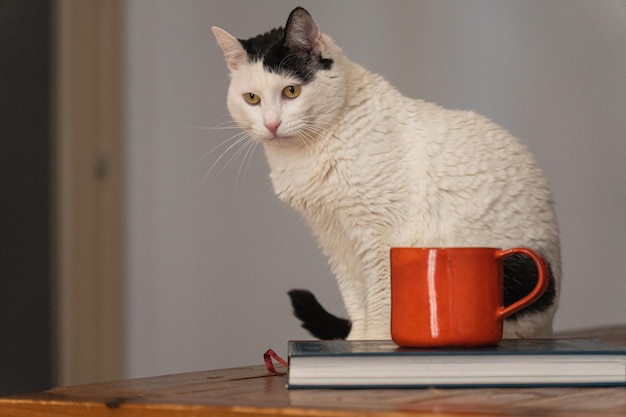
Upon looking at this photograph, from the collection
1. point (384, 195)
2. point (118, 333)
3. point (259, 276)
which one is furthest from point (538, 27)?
point (118, 333)

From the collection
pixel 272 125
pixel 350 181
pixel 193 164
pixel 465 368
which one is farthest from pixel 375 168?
pixel 193 164

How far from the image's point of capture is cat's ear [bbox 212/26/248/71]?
116 centimetres

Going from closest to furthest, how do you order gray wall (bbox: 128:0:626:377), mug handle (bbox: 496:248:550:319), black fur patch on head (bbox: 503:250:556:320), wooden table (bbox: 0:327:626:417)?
1. wooden table (bbox: 0:327:626:417)
2. mug handle (bbox: 496:248:550:319)
3. black fur patch on head (bbox: 503:250:556:320)
4. gray wall (bbox: 128:0:626:377)

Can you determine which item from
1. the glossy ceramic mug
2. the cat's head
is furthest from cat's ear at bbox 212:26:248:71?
the glossy ceramic mug

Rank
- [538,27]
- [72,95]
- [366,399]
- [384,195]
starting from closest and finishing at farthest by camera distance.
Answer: [366,399] < [384,195] < [538,27] < [72,95]

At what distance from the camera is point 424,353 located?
0.75 metres

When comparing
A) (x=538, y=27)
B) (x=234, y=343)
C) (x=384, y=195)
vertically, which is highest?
(x=538, y=27)

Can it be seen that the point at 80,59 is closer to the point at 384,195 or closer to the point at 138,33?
the point at 138,33

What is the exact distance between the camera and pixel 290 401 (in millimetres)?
689

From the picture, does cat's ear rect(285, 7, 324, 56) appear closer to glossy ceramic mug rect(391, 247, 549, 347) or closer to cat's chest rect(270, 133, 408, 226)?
cat's chest rect(270, 133, 408, 226)

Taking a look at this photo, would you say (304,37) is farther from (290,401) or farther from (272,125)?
Answer: (290,401)

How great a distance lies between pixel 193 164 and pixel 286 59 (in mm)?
1024

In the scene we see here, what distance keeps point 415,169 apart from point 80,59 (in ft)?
4.76

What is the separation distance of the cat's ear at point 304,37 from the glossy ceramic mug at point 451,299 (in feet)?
1.38
